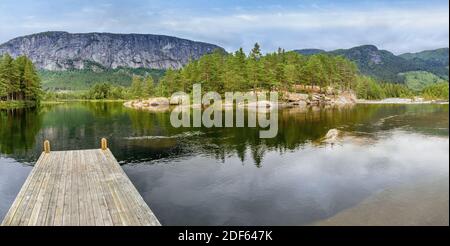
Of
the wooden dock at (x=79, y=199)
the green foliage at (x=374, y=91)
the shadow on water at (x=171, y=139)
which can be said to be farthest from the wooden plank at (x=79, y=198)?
the green foliage at (x=374, y=91)

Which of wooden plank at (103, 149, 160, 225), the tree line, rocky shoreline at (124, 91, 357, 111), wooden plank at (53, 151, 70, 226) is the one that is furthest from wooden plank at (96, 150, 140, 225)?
the tree line

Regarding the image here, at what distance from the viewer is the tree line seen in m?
93.3

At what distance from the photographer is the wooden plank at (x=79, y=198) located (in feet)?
45.9

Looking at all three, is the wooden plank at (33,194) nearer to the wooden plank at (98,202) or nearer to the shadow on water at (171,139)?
the wooden plank at (98,202)

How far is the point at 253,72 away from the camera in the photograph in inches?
4161

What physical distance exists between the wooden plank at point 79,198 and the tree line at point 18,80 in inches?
3270

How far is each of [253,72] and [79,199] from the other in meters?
92.4

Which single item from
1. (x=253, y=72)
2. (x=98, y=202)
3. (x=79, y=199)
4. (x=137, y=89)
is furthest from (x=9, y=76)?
(x=98, y=202)

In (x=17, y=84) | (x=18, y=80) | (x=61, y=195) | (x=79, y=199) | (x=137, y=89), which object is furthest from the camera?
(x=137, y=89)

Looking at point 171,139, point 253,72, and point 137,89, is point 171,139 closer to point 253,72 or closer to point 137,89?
point 253,72

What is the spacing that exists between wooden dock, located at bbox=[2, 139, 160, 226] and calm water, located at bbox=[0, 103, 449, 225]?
2286 mm

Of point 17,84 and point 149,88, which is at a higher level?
point 149,88

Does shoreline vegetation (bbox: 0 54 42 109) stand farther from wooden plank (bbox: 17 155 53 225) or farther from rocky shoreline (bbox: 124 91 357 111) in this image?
wooden plank (bbox: 17 155 53 225)
